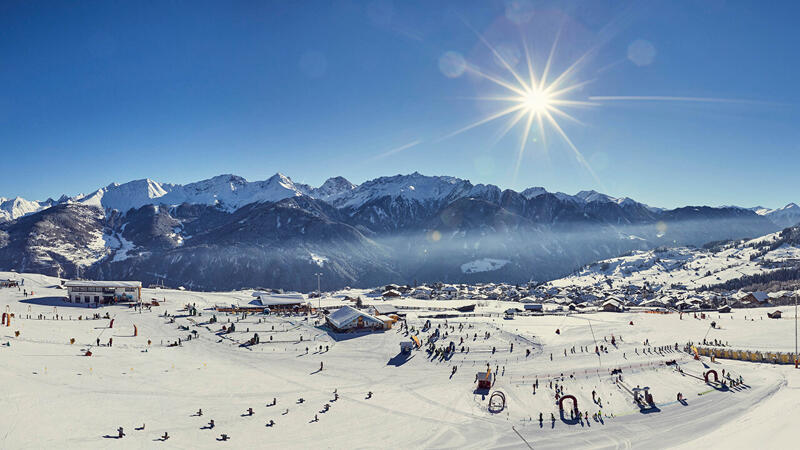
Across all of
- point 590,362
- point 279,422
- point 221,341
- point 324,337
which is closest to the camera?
point 279,422

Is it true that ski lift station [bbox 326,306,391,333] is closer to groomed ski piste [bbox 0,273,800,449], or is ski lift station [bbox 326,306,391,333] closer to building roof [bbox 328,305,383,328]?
building roof [bbox 328,305,383,328]

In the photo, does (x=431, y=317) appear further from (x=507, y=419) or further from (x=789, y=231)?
(x=789, y=231)

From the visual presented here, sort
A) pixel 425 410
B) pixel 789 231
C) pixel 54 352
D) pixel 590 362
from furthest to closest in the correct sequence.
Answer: pixel 789 231, pixel 590 362, pixel 54 352, pixel 425 410

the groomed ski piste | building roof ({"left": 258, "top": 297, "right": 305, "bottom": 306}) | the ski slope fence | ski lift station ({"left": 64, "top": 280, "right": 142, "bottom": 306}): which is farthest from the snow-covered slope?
ski lift station ({"left": 64, "top": 280, "right": 142, "bottom": 306})

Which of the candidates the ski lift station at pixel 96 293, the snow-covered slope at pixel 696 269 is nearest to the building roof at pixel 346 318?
the ski lift station at pixel 96 293

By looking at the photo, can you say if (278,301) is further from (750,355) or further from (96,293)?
(750,355)

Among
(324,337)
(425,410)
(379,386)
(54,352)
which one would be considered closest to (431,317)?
(324,337)

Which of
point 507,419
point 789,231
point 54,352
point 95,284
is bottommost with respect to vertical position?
point 507,419
